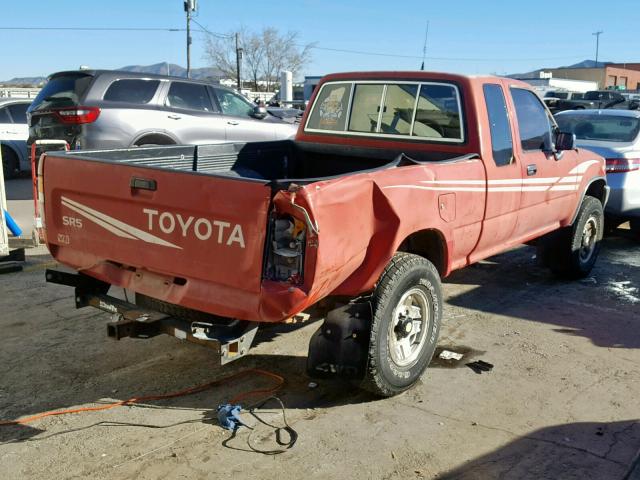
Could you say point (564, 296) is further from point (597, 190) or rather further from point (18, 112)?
point (18, 112)

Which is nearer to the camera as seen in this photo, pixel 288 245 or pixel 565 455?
pixel 288 245

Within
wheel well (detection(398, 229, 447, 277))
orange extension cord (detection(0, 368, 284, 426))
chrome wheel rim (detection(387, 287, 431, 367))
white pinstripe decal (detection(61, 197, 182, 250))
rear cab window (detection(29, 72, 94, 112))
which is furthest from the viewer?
rear cab window (detection(29, 72, 94, 112))

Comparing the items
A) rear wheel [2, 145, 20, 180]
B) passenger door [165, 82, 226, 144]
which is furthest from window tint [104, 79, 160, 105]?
rear wheel [2, 145, 20, 180]

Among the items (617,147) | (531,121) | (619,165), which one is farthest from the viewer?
(617,147)

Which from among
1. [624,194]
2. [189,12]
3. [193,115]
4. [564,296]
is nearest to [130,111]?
[193,115]

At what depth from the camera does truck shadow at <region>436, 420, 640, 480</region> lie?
10.9 feet

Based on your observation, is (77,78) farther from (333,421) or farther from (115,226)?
(333,421)

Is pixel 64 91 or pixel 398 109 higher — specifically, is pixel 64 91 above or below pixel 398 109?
above

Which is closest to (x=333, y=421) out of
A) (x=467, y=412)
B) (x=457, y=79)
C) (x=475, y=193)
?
(x=467, y=412)

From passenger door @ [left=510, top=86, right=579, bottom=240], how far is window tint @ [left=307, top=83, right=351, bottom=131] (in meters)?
1.48

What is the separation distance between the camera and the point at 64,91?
9.90 meters

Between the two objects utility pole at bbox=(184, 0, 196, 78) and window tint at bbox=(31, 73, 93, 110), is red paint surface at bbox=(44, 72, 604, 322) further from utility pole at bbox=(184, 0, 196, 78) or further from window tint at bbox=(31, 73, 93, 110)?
utility pole at bbox=(184, 0, 196, 78)

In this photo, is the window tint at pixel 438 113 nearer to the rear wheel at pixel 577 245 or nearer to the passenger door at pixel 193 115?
the rear wheel at pixel 577 245

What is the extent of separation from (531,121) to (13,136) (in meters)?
11.4
